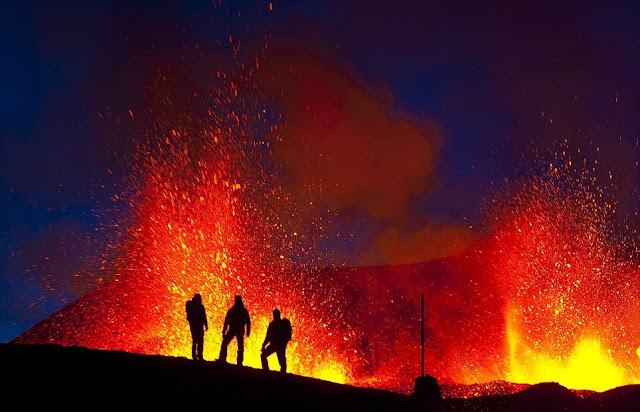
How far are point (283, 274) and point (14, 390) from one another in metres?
52.0

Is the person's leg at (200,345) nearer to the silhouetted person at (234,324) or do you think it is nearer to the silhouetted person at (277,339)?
the silhouetted person at (234,324)

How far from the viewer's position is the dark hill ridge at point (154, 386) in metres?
8.05

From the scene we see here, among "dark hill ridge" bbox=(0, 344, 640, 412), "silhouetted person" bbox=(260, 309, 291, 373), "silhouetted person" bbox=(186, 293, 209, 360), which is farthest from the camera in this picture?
"silhouetted person" bbox=(186, 293, 209, 360)

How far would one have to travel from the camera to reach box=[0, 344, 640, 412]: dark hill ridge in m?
8.05

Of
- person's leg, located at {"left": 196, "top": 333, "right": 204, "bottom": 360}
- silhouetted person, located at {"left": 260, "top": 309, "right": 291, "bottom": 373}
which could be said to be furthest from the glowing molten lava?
person's leg, located at {"left": 196, "top": 333, "right": 204, "bottom": 360}

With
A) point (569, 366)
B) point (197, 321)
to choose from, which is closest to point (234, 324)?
point (197, 321)

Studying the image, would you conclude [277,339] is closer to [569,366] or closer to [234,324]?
[234,324]

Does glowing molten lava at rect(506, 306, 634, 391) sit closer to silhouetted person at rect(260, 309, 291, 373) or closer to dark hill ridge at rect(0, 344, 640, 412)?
silhouetted person at rect(260, 309, 291, 373)

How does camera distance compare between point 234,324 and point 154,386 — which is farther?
point 234,324

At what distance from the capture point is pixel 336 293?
52.7m

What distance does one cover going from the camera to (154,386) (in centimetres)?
899

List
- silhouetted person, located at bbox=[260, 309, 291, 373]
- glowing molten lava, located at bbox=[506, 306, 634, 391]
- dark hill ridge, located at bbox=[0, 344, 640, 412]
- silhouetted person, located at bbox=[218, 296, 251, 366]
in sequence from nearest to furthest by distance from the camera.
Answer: dark hill ridge, located at bbox=[0, 344, 640, 412] → silhouetted person, located at bbox=[260, 309, 291, 373] → silhouetted person, located at bbox=[218, 296, 251, 366] → glowing molten lava, located at bbox=[506, 306, 634, 391]

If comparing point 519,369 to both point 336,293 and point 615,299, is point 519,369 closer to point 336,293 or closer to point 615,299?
point 615,299

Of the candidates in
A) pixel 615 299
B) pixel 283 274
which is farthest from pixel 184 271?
pixel 615 299
